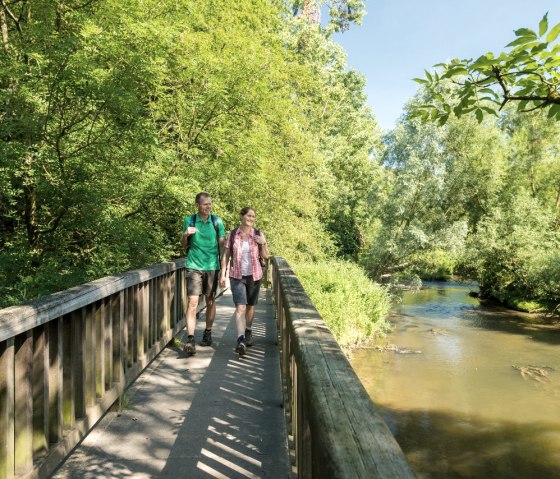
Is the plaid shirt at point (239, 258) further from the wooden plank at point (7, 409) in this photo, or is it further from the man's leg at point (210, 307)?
the wooden plank at point (7, 409)

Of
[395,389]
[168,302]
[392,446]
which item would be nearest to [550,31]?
[392,446]

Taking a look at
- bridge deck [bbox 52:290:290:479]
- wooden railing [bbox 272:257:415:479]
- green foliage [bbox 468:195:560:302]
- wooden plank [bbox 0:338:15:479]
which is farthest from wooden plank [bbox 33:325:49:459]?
green foliage [bbox 468:195:560:302]

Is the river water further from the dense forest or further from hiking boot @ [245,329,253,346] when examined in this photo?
hiking boot @ [245,329,253,346]

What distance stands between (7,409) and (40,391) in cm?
37

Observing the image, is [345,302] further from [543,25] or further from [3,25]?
[543,25]

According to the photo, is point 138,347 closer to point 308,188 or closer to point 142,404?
point 142,404

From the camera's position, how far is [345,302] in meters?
16.8

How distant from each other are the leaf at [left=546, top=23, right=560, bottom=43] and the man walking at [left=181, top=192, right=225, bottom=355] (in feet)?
13.6

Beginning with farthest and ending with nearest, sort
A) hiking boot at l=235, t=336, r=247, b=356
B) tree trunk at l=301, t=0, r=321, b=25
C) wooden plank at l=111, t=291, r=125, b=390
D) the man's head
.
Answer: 1. tree trunk at l=301, t=0, r=321, b=25
2. the man's head
3. hiking boot at l=235, t=336, r=247, b=356
4. wooden plank at l=111, t=291, r=125, b=390

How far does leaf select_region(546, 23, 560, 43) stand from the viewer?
2.43 meters

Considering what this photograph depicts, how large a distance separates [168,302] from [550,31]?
5.06 metres

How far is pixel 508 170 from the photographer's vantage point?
3275 centimetres

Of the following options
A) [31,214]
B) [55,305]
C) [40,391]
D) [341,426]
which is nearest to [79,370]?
[40,391]

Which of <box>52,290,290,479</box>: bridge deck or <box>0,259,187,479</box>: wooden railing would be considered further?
<box>52,290,290,479</box>: bridge deck
